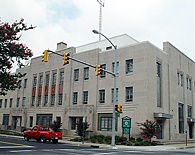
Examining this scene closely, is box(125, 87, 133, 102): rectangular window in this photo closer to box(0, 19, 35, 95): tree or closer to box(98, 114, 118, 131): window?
box(98, 114, 118, 131): window

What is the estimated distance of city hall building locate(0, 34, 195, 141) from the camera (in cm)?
3266

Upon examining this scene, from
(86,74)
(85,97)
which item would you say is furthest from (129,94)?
(86,74)

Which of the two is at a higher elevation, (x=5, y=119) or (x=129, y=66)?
(x=129, y=66)

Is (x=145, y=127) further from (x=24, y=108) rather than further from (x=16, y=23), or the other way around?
(x=24, y=108)

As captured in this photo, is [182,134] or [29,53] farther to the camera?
[182,134]

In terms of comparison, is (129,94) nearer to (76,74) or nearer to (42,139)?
(76,74)

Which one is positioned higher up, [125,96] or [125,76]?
[125,76]

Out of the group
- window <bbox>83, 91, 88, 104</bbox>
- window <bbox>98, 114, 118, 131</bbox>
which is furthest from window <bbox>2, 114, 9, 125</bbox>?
window <bbox>98, 114, 118, 131</bbox>

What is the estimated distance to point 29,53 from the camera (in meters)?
18.1

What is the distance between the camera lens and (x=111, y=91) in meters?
35.1

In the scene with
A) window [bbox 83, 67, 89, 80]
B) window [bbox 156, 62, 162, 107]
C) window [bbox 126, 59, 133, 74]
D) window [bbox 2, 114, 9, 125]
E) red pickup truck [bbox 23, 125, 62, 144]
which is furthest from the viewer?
window [bbox 2, 114, 9, 125]

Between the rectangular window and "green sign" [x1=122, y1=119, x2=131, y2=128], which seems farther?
the rectangular window

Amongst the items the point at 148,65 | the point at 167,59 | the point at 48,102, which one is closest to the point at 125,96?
the point at 148,65

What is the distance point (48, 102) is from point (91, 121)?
10708 mm
